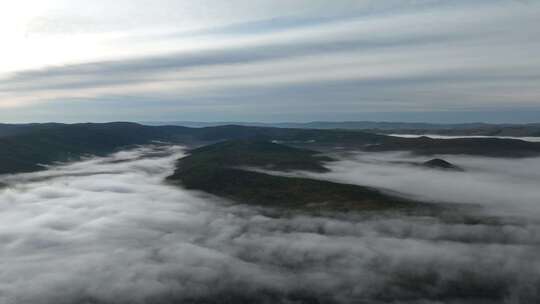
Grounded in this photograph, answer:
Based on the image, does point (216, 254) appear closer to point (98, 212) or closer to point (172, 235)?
point (172, 235)

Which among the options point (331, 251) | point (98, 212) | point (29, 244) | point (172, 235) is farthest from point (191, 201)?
point (331, 251)

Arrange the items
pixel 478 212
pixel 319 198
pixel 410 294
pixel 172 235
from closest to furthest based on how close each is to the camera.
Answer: pixel 410 294
pixel 172 235
pixel 478 212
pixel 319 198

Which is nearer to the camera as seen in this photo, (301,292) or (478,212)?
(301,292)

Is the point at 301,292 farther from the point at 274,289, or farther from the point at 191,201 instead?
the point at 191,201

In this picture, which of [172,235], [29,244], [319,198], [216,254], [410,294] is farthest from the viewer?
[319,198]

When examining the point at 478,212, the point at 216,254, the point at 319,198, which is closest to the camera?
the point at 216,254

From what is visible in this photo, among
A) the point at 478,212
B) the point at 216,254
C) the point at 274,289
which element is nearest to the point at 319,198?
the point at 478,212

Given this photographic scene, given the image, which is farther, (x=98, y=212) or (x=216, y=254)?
(x=98, y=212)

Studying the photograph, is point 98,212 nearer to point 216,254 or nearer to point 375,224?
point 216,254

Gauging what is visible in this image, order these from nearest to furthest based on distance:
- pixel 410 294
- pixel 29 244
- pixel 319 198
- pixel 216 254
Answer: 1. pixel 410 294
2. pixel 216 254
3. pixel 29 244
4. pixel 319 198
